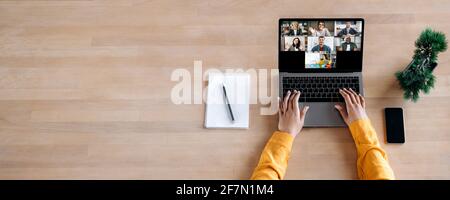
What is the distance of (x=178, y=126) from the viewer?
1469 mm

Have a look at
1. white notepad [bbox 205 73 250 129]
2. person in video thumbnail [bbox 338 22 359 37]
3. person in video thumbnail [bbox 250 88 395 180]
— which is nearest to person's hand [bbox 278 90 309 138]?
person in video thumbnail [bbox 250 88 395 180]

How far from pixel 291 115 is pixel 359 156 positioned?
0.84 ft

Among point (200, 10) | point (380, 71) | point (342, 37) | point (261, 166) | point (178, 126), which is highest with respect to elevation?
point (200, 10)

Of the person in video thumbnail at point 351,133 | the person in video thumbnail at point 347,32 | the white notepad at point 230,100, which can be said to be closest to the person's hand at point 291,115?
the person in video thumbnail at point 351,133

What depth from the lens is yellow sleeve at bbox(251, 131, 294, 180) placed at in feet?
4.45

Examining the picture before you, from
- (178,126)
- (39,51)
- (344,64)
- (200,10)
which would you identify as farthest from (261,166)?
(39,51)

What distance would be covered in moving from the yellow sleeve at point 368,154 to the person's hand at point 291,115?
167 millimetres

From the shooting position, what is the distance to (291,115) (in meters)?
1.43

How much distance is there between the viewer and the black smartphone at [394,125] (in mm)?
1407

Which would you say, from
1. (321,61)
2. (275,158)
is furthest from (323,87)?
(275,158)

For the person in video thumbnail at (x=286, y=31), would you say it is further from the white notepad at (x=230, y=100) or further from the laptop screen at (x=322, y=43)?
the white notepad at (x=230, y=100)

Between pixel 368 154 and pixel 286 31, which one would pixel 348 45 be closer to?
pixel 286 31

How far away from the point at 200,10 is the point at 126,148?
0.57 metres
